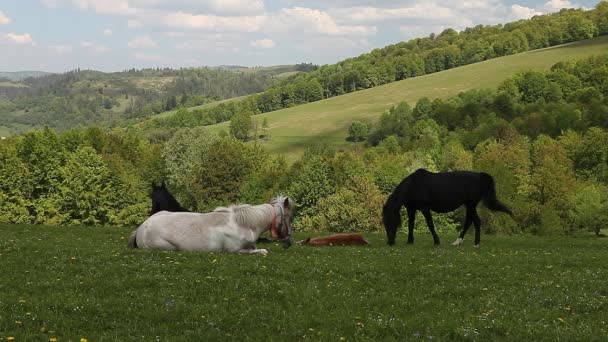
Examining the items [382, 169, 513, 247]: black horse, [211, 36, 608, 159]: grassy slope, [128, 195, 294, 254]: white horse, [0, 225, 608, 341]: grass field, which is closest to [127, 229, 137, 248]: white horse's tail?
[128, 195, 294, 254]: white horse

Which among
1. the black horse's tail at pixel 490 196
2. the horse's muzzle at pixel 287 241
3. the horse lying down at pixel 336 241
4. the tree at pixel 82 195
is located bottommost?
the tree at pixel 82 195

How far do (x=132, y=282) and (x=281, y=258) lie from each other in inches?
215

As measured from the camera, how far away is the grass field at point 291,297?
31.8 ft

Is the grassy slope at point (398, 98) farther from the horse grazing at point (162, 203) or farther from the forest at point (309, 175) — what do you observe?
the horse grazing at point (162, 203)

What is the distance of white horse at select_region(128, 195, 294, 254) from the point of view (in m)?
18.0

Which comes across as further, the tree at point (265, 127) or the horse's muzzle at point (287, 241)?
the tree at point (265, 127)

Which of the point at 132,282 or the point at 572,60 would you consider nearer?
the point at 132,282

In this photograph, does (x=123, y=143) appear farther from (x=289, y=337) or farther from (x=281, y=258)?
(x=289, y=337)

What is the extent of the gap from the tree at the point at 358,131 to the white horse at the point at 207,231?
14689 centimetres

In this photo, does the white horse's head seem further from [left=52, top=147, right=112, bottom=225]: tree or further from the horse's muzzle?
[left=52, top=147, right=112, bottom=225]: tree

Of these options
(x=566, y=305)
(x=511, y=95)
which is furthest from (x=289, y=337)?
(x=511, y=95)

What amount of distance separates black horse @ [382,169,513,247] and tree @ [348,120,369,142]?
5592 inches

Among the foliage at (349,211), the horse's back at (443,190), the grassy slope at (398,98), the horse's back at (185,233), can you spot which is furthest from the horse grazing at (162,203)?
the grassy slope at (398,98)

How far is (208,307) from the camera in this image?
10.9m
